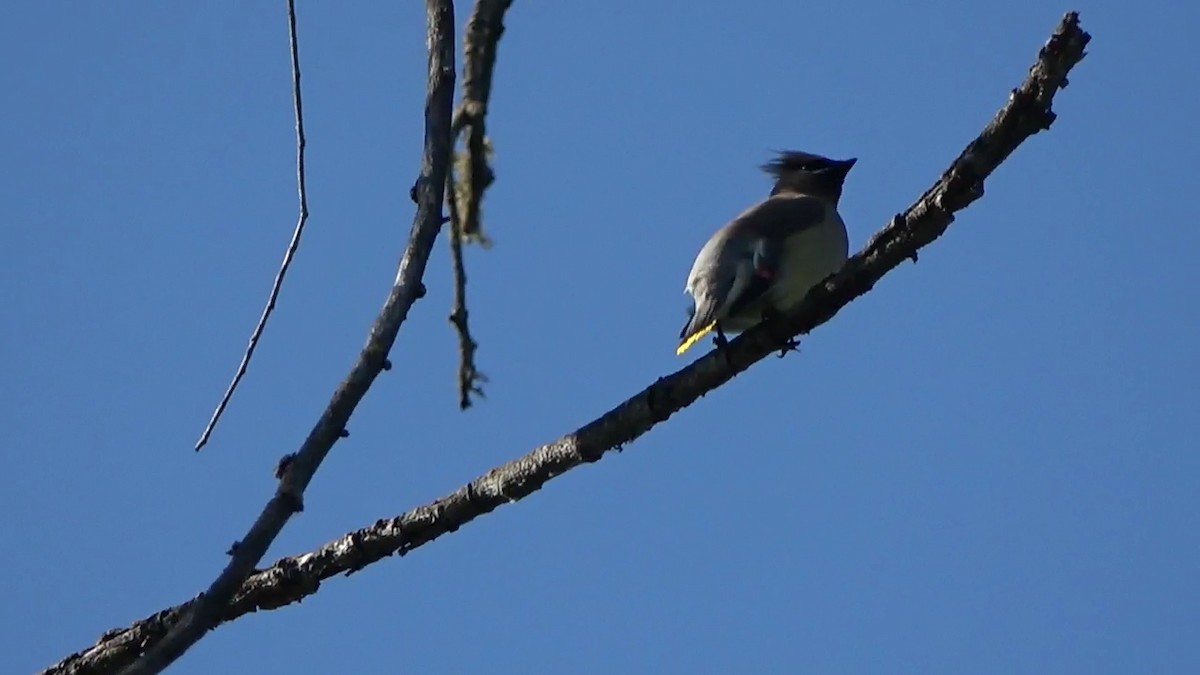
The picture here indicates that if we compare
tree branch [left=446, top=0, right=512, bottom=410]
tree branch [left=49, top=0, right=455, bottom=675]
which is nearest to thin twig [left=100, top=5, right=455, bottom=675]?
tree branch [left=49, top=0, right=455, bottom=675]

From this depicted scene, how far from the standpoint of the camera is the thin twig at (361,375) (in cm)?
254

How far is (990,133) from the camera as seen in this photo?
10.1ft

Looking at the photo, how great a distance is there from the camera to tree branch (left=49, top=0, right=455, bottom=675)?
2.54m

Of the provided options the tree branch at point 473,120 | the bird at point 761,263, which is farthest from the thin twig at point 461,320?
the bird at point 761,263

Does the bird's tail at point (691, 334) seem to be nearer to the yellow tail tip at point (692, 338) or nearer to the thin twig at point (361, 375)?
the yellow tail tip at point (692, 338)

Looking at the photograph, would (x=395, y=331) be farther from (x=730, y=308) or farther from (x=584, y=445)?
(x=730, y=308)

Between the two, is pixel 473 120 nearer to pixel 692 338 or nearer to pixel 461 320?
pixel 461 320

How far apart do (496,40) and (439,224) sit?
0.92m

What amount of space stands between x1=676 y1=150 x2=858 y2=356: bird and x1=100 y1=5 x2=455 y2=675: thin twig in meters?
1.80

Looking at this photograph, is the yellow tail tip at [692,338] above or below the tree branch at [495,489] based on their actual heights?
above

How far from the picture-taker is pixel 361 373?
2.76 metres

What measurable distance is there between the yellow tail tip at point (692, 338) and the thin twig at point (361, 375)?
1.85 m

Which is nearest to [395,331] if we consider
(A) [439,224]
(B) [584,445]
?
(A) [439,224]

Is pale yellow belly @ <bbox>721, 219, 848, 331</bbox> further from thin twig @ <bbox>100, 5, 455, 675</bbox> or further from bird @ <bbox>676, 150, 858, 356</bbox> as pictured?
thin twig @ <bbox>100, 5, 455, 675</bbox>
